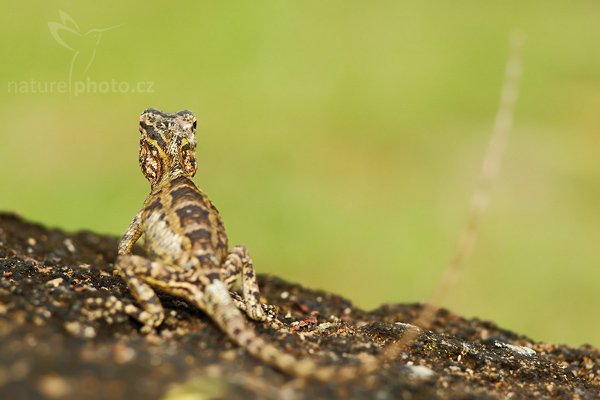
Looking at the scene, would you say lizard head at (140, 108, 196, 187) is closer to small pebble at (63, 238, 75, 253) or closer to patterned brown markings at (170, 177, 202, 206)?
patterned brown markings at (170, 177, 202, 206)

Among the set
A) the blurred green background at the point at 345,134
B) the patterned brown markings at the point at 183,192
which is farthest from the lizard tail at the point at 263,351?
the blurred green background at the point at 345,134

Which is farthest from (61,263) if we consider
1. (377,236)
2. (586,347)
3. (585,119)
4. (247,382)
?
(585,119)

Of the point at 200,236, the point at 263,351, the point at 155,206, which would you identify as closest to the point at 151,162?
the point at 155,206

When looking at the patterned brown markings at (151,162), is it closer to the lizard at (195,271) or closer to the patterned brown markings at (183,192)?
the lizard at (195,271)

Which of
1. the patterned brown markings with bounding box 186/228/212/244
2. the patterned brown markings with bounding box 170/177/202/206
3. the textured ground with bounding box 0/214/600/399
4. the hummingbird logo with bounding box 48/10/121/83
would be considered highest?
the hummingbird logo with bounding box 48/10/121/83

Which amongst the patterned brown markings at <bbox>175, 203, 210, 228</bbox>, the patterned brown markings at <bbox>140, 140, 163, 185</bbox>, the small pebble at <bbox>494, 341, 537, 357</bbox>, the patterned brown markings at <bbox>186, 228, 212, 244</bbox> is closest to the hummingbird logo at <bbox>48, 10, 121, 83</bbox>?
the patterned brown markings at <bbox>140, 140, 163, 185</bbox>

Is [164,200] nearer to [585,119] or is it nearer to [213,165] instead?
[213,165]

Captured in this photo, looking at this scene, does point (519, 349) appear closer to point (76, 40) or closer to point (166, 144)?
Result: point (166, 144)

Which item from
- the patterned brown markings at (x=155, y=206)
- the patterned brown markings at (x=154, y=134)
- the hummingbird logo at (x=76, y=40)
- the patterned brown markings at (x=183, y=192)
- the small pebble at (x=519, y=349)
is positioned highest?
the hummingbird logo at (x=76, y=40)
